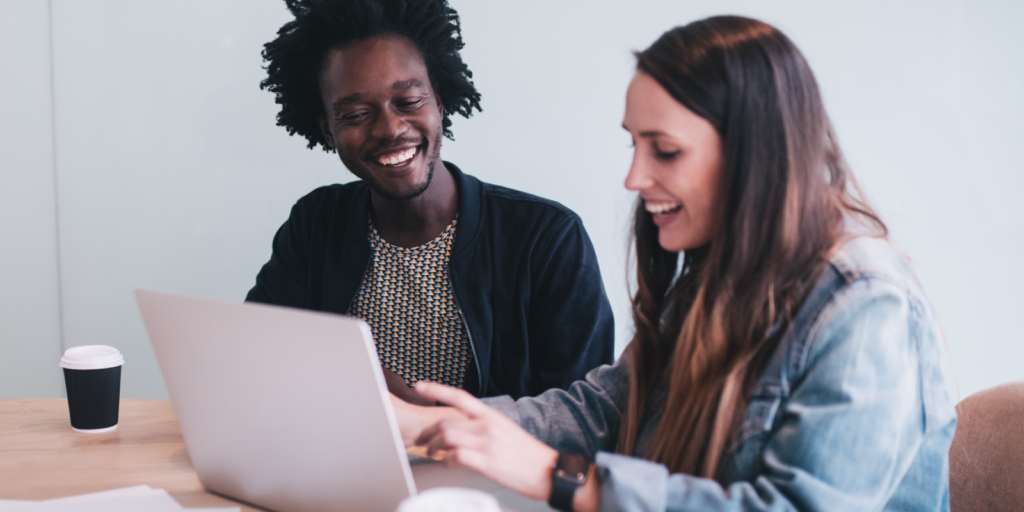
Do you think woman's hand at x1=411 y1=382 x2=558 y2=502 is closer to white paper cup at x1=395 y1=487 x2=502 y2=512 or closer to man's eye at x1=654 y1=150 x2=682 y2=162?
white paper cup at x1=395 y1=487 x2=502 y2=512

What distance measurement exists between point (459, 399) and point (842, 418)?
0.39 metres

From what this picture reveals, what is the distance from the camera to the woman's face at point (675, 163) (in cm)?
81

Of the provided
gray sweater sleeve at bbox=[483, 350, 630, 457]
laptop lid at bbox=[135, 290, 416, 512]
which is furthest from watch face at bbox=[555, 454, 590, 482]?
gray sweater sleeve at bbox=[483, 350, 630, 457]

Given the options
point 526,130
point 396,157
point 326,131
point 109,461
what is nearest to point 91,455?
point 109,461

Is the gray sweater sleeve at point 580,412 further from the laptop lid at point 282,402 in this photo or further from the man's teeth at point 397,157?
the man's teeth at point 397,157

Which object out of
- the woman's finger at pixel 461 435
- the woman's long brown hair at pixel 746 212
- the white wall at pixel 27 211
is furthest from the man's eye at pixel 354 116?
the white wall at pixel 27 211

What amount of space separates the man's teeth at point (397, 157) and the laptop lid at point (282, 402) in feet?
2.25

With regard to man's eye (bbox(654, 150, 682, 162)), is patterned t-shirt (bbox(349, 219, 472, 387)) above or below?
below

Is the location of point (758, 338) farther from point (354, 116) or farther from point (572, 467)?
point (354, 116)

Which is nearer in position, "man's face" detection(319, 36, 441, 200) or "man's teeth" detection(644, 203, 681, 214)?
"man's teeth" detection(644, 203, 681, 214)

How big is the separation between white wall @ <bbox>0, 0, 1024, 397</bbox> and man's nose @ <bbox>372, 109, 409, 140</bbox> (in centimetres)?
66

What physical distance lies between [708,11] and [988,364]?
4.34ft

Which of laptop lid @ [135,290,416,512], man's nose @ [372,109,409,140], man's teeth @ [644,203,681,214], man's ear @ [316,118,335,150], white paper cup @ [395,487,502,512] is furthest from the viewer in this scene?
man's ear @ [316,118,335,150]

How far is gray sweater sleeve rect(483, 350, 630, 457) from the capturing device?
99 centimetres
